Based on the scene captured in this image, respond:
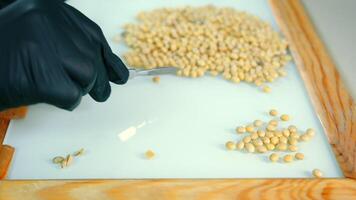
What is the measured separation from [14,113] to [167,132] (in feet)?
1.16

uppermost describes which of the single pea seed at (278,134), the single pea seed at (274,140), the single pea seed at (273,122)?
the single pea seed at (273,122)

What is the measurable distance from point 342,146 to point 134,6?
2.38ft

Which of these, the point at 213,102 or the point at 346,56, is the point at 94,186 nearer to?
the point at 213,102

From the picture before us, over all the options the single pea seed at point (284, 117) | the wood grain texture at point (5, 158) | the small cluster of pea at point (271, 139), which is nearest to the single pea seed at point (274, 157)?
the small cluster of pea at point (271, 139)

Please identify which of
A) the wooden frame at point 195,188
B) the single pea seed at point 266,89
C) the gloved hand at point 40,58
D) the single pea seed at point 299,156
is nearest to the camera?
the gloved hand at point 40,58

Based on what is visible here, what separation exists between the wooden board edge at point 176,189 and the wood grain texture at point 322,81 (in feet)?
0.34

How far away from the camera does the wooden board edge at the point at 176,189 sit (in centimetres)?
77

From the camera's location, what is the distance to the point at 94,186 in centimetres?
78

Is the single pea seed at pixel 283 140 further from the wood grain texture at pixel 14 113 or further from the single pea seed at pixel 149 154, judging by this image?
the wood grain texture at pixel 14 113

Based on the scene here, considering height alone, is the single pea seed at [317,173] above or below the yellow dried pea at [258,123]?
below

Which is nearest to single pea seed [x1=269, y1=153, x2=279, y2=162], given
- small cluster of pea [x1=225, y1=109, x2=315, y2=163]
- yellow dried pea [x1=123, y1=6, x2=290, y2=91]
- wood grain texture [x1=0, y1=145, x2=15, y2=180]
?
small cluster of pea [x1=225, y1=109, x2=315, y2=163]

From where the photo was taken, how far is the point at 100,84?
0.80 metres

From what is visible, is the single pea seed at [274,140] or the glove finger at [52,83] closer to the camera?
the glove finger at [52,83]

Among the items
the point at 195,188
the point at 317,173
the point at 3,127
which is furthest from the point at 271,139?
the point at 3,127
